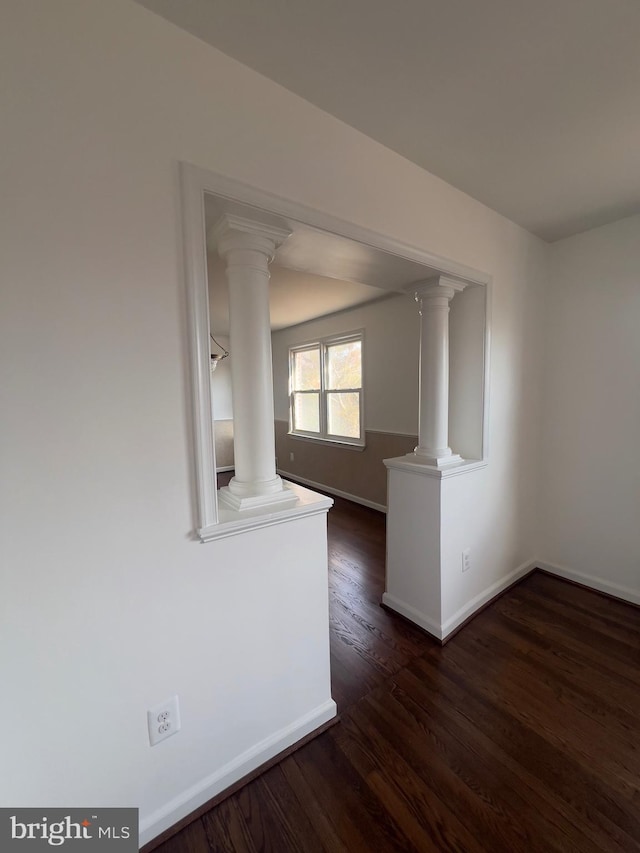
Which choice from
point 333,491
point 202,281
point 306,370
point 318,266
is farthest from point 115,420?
point 306,370

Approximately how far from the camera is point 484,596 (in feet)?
7.46

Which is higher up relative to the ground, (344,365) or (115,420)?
(344,365)

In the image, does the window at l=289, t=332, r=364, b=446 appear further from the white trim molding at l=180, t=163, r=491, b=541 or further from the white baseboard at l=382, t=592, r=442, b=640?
the white trim molding at l=180, t=163, r=491, b=541

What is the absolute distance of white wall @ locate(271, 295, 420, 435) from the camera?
11.6 feet

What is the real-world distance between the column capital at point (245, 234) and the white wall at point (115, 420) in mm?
128

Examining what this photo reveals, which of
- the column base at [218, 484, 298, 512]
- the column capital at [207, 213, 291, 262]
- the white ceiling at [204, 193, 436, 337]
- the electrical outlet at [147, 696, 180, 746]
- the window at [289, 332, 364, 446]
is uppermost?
the white ceiling at [204, 193, 436, 337]

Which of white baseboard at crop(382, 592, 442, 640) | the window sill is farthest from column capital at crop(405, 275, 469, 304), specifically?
the window sill

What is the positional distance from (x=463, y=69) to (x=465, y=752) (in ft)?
8.34

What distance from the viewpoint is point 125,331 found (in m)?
0.98

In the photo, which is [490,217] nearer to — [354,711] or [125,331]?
[125,331]

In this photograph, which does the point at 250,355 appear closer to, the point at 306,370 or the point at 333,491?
the point at 333,491

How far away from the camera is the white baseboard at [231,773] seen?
43.4 inches

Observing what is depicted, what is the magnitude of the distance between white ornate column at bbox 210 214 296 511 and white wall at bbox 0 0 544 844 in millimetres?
169

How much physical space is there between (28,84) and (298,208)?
0.77 m
